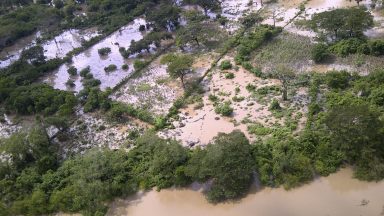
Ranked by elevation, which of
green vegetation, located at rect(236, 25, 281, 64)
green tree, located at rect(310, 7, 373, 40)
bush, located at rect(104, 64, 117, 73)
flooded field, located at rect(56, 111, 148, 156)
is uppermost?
green tree, located at rect(310, 7, 373, 40)

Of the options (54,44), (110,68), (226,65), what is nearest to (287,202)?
(226,65)

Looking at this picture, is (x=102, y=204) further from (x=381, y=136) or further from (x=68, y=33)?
(x=68, y=33)

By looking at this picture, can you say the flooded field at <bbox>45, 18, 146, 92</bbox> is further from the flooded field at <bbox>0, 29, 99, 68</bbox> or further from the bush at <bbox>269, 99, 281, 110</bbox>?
the bush at <bbox>269, 99, 281, 110</bbox>

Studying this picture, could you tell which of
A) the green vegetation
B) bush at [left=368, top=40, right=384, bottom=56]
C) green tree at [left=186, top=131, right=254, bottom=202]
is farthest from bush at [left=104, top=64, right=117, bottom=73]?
bush at [left=368, top=40, right=384, bottom=56]

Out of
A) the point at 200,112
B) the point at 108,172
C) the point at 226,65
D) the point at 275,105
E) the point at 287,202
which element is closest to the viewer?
the point at 287,202

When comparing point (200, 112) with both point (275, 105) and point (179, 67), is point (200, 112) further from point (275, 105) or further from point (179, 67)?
point (275, 105)

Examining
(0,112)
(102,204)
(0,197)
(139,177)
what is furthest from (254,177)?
(0,112)

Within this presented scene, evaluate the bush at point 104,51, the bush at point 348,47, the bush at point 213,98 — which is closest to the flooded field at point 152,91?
the bush at point 213,98
